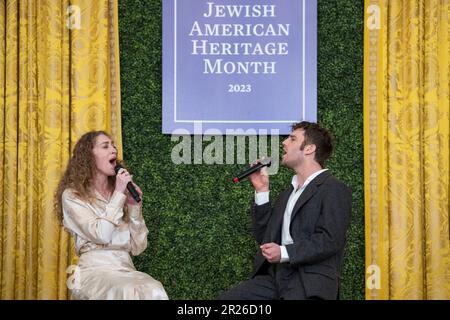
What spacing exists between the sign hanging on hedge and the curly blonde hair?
736 mm

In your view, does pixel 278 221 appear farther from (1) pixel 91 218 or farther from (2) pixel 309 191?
(1) pixel 91 218

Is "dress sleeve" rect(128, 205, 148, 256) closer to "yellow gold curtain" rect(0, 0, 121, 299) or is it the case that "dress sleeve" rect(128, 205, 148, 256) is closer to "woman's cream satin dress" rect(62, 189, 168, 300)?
"woman's cream satin dress" rect(62, 189, 168, 300)

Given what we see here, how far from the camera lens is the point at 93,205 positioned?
3615 millimetres

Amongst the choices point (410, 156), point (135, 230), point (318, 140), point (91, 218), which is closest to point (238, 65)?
point (318, 140)

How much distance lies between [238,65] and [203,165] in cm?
64

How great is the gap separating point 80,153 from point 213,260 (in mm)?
1140

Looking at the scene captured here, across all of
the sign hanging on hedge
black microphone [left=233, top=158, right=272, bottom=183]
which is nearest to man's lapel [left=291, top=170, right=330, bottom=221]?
black microphone [left=233, top=158, right=272, bottom=183]

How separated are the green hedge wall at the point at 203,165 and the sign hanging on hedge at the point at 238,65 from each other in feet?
0.30

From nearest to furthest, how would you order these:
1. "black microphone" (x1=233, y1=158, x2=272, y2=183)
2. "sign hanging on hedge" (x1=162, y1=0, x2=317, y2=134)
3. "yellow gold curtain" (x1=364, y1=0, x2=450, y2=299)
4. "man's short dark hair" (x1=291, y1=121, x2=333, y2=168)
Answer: "black microphone" (x1=233, y1=158, x2=272, y2=183) → "man's short dark hair" (x1=291, y1=121, x2=333, y2=168) → "yellow gold curtain" (x1=364, y1=0, x2=450, y2=299) → "sign hanging on hedge" (x1=162, y1=0, x2=317, y2=134)

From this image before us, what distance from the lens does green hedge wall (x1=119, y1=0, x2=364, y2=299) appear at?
446cm

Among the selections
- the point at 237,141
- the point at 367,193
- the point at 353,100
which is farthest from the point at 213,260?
the point at 353,100

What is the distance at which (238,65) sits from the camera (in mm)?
4445

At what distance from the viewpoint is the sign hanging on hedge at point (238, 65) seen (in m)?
4.41
